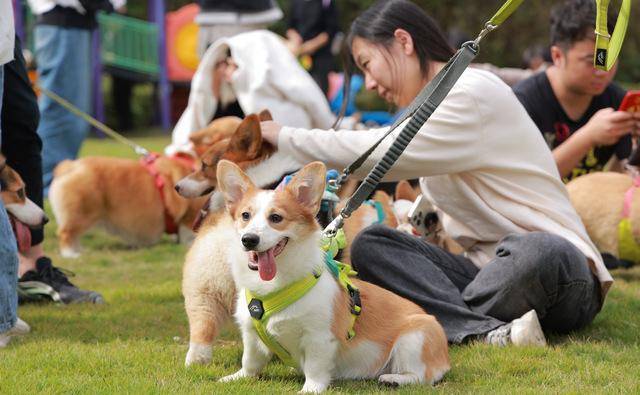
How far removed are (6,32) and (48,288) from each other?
150 cm

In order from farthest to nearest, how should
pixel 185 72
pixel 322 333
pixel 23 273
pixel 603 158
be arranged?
pixel 185 72 → pixel 603 158 → pixel 23 273 → pixel 322 333

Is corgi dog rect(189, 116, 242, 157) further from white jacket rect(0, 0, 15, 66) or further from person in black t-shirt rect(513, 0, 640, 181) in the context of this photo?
white jacket rect(0, 0, 15, 66)

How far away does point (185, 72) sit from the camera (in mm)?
16688

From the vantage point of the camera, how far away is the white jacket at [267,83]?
21.2 ft

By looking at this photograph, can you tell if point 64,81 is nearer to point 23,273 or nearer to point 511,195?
point 23,273

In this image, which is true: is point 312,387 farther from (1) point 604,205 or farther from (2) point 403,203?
(1) point 604,205

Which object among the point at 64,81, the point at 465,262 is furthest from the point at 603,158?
the point at 64,81

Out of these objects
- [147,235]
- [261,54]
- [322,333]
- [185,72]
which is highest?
[322,333]

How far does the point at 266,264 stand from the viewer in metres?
2.70

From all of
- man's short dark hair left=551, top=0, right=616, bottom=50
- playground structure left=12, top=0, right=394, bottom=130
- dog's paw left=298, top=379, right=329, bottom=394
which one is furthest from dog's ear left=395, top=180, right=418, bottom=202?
playground structure left=12, top=0, right=394, bottom=130

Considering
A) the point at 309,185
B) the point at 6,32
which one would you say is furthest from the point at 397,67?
the point at 6,32

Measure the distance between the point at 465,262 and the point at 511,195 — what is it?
411 mm

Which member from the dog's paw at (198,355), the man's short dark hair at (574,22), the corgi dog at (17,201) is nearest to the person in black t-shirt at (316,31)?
the man's short dark hair at (574,22)

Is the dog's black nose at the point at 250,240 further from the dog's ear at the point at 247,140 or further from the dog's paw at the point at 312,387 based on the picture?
the dog's ear at the point at 247,140
